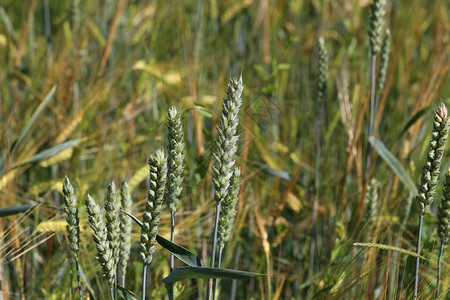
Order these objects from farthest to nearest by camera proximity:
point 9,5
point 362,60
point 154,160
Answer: point 9,5, point 362,60, point 154,160

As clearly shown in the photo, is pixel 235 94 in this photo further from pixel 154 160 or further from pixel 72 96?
pixel 72 96

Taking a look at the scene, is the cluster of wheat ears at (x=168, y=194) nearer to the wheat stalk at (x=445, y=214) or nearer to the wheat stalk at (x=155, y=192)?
the wheat stalk at (x=155, y=192)

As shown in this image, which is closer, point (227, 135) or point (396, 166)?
point (227, 135)

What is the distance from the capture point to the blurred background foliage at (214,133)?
1058mm

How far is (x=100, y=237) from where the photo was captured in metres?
0.65

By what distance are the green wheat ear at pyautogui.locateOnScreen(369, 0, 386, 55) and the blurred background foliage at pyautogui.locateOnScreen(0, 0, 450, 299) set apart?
0.11 meters

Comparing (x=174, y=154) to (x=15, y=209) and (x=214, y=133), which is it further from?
(x=214, y=133)

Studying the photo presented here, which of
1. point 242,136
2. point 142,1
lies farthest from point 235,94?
point 142,1

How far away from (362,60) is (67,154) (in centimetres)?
76

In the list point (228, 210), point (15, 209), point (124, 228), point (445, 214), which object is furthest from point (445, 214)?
point (15, 209)

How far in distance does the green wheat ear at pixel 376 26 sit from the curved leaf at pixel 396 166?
0.53 ft

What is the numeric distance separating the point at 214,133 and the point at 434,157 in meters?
0.64

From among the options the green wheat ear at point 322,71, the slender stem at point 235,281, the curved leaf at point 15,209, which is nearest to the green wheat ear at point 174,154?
the curved leaf at point 15,209

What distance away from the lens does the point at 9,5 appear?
1813mm
